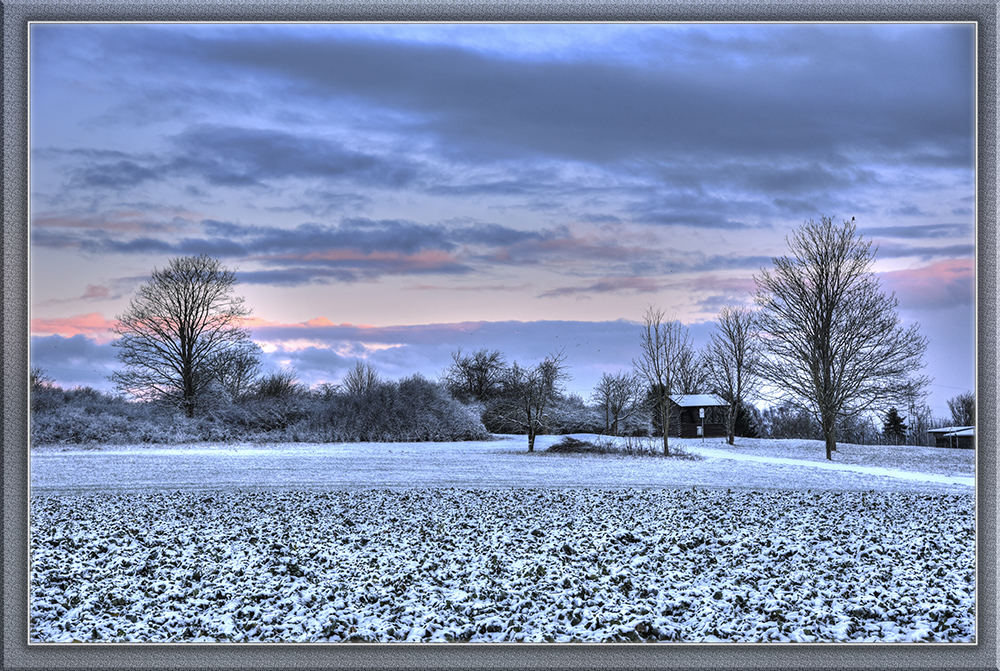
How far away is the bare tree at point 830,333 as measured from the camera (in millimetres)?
8836

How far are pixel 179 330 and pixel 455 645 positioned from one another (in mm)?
10182

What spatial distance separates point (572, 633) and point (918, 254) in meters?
3.69

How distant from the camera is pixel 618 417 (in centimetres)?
1452

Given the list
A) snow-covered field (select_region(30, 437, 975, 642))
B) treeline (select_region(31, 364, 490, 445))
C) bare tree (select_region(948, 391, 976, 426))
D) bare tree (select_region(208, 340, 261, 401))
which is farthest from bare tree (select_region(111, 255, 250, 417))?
bare tree (select_region(948, 391, 976, 426))

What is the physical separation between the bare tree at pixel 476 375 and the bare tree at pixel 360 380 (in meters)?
1.43

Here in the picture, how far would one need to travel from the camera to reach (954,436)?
7152 millimetres

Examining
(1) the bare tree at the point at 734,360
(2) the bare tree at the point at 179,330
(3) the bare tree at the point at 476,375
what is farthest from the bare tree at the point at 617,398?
(2) the bare tree at the point at 179,330

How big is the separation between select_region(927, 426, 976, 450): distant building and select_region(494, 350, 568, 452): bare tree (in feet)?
20.6

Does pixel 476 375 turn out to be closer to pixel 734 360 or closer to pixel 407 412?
pixel 407 412

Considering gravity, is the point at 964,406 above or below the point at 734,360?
below

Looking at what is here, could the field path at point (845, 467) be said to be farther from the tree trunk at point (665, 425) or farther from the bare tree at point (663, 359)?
the bare tree at point (663, 359)

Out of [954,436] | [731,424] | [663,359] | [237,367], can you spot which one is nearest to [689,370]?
[663,359]

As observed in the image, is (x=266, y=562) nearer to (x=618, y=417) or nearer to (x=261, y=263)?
(x=261, y=263)

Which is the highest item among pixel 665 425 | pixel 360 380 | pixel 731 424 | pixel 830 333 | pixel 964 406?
pixel 830 333
